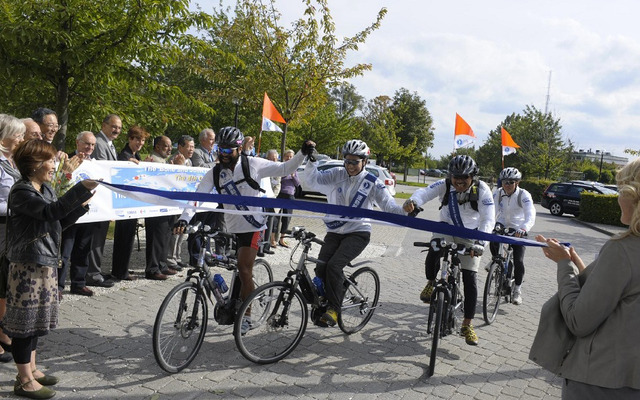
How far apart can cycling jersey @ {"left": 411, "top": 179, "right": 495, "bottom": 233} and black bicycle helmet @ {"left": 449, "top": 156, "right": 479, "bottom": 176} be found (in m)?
0.29

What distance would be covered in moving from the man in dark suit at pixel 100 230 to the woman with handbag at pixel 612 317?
6.00 m

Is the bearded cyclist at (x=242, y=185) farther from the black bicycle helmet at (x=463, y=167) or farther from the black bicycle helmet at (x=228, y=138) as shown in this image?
the black bicycle helmet at (x=463, y=167)

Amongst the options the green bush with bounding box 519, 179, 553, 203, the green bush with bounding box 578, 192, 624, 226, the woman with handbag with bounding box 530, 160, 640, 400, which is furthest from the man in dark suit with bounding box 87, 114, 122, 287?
the green bush with bounding box 519, 179, 553, 203

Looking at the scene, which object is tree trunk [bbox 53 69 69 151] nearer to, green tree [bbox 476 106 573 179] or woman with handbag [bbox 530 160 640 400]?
woman with handbag [bbox 530 160 640 400]

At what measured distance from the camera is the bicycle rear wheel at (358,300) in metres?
5.70

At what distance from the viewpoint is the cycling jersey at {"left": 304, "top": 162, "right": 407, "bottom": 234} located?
540cm

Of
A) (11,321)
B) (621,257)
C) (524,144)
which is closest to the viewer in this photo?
(621,257)

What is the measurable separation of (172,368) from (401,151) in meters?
48.3

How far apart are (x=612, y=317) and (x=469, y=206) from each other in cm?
367

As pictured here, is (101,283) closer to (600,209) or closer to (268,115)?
(268,115)

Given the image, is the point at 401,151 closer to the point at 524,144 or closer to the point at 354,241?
the point at 524,144

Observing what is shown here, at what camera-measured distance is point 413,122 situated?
57.2 metres

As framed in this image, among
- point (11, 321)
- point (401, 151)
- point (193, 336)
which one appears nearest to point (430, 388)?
point (193, 336)

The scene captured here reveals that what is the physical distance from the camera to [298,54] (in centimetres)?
1664
